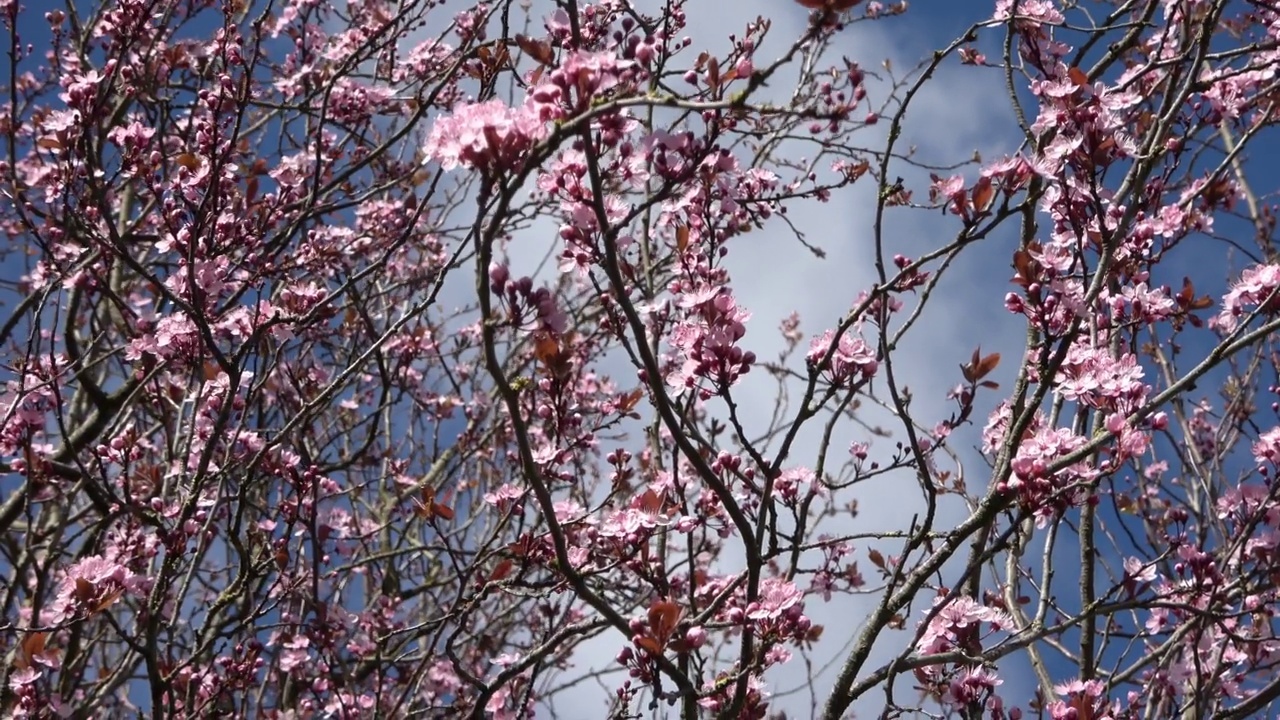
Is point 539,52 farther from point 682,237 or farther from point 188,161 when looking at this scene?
point 188,161

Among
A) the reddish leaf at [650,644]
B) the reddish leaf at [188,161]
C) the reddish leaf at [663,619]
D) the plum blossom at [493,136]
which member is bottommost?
the reddish leaf at [650,644]

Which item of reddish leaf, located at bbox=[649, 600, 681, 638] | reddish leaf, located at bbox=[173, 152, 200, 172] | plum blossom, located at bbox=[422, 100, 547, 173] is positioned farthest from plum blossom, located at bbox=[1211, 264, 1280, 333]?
reddish leaf, located at bbox=[173, 152, 200, 172]

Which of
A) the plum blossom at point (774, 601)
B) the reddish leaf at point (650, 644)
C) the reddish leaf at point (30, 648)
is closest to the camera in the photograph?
the reddish leaf at point (650, 644)

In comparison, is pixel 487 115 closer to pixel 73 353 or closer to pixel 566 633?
pixel 566 633

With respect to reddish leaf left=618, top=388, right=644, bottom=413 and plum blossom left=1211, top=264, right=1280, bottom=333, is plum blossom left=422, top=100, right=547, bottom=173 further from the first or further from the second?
plum blossom left=1211, top=264, right=1280, bottom=333

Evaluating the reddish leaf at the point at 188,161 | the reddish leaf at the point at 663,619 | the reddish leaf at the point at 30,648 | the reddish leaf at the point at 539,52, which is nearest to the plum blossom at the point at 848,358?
the reddish leaf at the point at 663,619

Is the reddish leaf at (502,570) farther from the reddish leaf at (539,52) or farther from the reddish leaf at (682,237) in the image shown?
the reddish leaf at (539,52)

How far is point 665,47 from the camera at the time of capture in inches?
114

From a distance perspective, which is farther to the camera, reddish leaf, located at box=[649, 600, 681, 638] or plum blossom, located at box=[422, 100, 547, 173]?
reddish leaf, located at box=[649, 600, 681, 638]

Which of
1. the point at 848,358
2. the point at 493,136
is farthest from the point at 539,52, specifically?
the point at 848,358

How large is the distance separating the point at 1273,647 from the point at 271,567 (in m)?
3.25

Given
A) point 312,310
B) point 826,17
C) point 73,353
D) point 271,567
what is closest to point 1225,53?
point 826,17

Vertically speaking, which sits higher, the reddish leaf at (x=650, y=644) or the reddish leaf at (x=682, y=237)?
the reddish leaf at (x=682, y=237)

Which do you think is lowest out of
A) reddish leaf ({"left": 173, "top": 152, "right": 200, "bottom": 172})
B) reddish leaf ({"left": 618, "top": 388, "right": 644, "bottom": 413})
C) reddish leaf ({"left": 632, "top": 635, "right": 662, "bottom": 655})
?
reddish leaf ({"left": 632, "top": 635, "right": 662, "bottom": 655})
